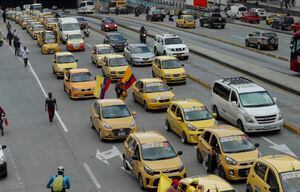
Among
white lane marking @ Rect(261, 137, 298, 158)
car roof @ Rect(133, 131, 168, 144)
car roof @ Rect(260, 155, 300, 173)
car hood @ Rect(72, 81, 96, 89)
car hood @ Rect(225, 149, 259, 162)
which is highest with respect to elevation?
car roof @ Rect(260, 155, 300, 173)

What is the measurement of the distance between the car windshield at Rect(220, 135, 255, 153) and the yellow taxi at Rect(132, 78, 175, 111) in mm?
9813

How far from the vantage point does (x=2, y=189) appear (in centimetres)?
2002

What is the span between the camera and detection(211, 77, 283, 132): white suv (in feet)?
82.3

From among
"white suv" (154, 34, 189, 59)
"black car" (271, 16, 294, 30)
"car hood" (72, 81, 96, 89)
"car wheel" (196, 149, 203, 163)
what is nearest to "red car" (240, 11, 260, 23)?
"black car" (271, 16, 294, 30)

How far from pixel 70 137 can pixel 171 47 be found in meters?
21.9

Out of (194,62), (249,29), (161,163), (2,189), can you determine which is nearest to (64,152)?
(2,189)

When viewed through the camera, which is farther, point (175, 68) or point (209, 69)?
point (209, 69)

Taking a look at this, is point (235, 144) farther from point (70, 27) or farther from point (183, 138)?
point (70, 27)

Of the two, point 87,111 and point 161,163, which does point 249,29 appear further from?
point 161,163

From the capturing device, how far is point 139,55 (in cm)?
4438

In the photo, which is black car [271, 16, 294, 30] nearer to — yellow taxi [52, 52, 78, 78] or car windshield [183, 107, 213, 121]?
yellow taxi [52, 52, 78, 78]

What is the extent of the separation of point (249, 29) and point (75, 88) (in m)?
43.2

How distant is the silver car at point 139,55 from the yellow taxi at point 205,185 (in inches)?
1105

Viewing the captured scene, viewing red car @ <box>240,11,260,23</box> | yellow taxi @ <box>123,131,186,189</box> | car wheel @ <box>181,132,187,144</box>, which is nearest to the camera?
yellow taxi @ <box>123,131,186,189</box>
